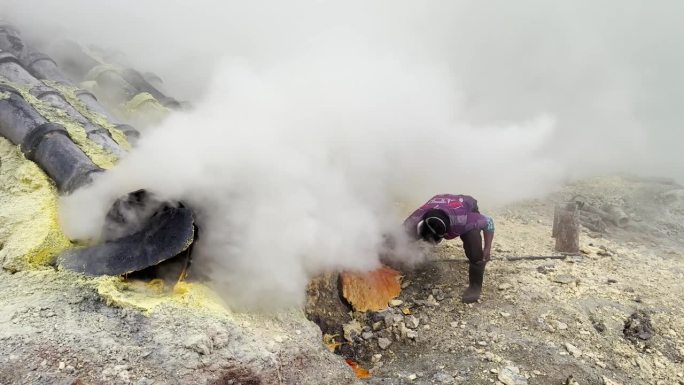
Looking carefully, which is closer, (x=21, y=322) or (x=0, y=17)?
(x=21, y=322)

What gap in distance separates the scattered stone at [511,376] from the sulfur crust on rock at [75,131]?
373 cm

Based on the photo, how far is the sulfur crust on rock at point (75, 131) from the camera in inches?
176

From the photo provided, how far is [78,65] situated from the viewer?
303 inches

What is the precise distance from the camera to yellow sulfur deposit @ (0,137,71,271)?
10.6 ft

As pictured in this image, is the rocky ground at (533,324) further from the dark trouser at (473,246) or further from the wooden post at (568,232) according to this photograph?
the dark trouser at (473,246)

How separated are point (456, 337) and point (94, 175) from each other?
310 centimetres

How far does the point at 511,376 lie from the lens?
3.28 m

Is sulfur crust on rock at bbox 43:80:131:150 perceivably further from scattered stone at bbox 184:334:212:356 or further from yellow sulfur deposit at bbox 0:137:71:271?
scattered stone at bbox 184:334:212:356

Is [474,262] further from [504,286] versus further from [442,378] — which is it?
[442,378]

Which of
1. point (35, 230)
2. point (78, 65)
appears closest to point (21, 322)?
point (35, 230)

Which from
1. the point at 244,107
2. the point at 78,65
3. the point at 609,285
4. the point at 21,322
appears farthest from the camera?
the point at 78,65

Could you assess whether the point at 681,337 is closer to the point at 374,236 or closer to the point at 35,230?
the point at 374,236

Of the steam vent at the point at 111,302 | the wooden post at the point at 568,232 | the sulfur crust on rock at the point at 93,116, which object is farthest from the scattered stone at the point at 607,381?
the sulfur crust on rock at the point at 93,116

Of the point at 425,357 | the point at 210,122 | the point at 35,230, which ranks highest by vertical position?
the point at 210,122
